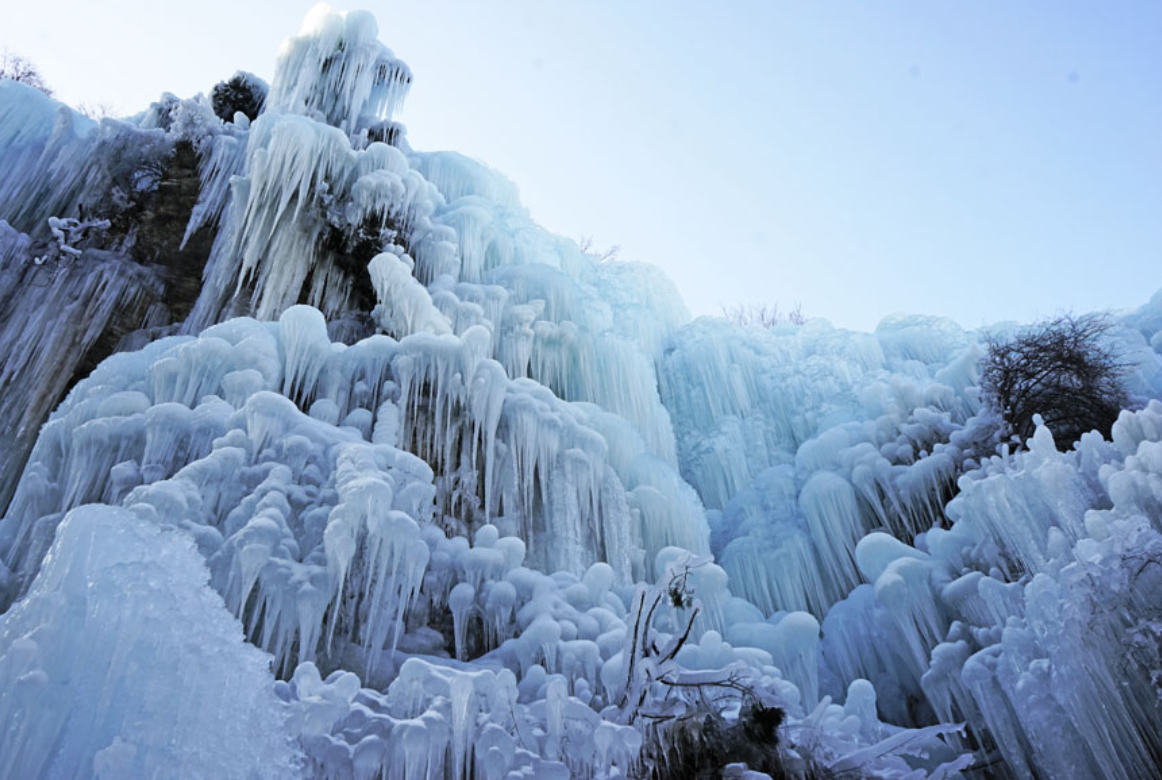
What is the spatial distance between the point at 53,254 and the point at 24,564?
16.0 ft

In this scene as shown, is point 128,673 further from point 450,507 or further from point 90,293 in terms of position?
point 90,293

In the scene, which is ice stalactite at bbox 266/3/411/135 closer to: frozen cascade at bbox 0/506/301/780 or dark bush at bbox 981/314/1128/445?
frozen cascade at bbox 0/506/301/780

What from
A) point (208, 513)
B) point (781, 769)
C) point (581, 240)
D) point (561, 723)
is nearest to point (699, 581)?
point (781, 769)

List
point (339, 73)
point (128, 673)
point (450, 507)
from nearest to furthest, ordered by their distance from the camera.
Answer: point (128, 673), point (450, 507), point (339, 73)

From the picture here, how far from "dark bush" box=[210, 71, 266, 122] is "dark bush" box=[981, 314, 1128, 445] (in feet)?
32.3

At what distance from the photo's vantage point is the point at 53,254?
8.55 metres

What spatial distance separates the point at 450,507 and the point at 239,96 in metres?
7.81

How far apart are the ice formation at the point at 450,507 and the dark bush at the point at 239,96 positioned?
2.24 feet

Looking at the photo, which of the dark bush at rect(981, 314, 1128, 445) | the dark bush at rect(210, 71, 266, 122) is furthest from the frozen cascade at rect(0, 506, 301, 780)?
the dark bush at rect(210, 71, 266, 122)

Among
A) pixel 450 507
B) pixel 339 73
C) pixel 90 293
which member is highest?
pixel 339 73

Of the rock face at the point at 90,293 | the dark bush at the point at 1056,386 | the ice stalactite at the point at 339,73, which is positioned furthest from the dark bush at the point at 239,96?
the dark bush at the point at 1056,386

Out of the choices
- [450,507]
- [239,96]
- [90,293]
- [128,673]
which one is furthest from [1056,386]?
[239,96]

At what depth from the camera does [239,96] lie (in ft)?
36.6

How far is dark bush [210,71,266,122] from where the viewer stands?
11039 mm
